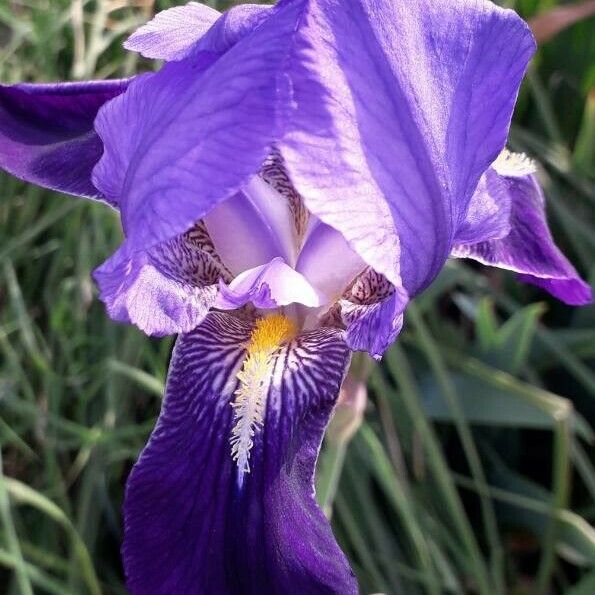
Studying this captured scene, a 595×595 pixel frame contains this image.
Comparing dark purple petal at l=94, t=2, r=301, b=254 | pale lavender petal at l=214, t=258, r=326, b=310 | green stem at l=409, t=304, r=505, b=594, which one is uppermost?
dark purple petal at l=94, t=2, r=301, b=254

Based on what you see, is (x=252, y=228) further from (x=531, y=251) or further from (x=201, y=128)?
(x=531, y=251)

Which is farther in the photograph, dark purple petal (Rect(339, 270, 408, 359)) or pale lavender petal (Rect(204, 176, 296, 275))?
pale lavender petal (Rect(204, 176, 296, 275))

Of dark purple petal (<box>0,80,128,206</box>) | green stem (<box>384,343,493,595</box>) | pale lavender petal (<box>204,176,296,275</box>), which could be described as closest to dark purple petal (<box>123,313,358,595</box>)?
pale lavender petal (<box>204,176,296,275</box>)

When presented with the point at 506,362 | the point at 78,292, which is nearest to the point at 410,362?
the point at 506,362

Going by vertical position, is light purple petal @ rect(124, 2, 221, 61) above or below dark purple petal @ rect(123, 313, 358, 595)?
above

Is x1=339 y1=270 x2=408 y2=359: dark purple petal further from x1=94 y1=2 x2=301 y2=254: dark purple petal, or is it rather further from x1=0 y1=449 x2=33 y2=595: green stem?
x1=0 y1=449 x2=33 y2=595: green stem

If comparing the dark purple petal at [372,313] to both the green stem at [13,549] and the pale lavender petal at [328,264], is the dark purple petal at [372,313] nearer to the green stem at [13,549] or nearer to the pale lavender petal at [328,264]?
the pale lavender petal at [328,264]

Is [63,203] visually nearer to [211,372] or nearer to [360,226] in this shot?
[211,372]
